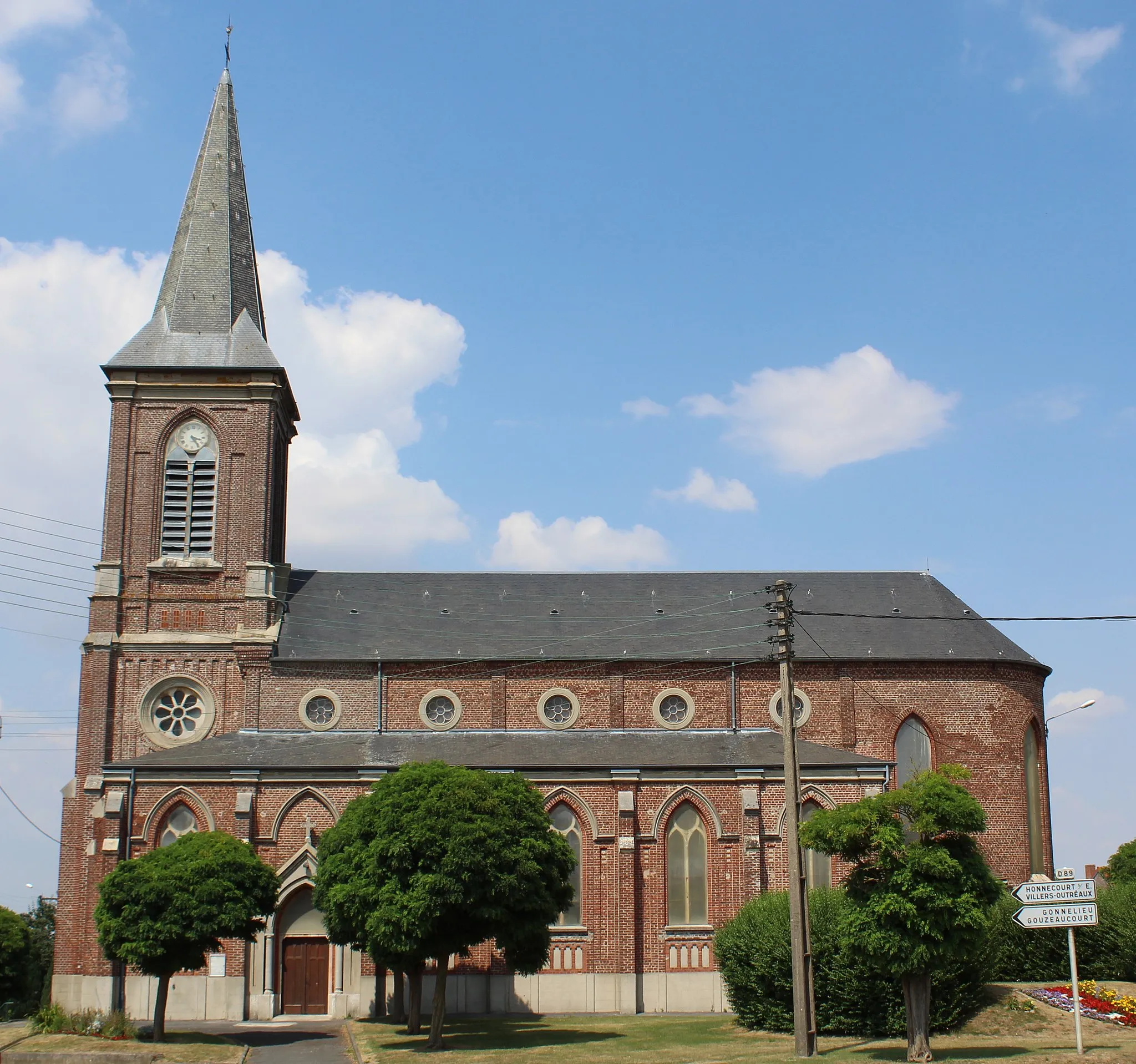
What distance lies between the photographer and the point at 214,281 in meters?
47.8

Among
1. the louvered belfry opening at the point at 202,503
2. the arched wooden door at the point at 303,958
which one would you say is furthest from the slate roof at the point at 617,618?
the arched wooden door at the point at 303,958

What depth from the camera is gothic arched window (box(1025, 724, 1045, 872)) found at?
43.2 m

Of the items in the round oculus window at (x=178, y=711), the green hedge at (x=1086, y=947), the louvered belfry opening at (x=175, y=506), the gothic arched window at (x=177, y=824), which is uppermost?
the louvered belfry opening at (x=175, y=506)

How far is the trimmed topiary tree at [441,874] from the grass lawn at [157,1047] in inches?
153

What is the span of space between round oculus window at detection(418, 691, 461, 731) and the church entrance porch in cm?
815

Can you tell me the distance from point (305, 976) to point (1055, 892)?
76.9 ft

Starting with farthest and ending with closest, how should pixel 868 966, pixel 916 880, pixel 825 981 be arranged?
1. pixel 825 981
2. pixel 868 966
3. pixel 916 880

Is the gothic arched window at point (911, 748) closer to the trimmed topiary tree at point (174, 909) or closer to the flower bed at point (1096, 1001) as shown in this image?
the flower bed at point (1096, 1001)

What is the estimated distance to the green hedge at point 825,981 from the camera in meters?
28.3

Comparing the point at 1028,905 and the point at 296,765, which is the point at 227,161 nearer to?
the point at 296,765

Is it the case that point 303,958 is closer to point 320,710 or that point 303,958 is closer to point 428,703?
point 320,710

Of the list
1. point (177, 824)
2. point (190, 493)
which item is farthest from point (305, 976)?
point (190, 493)

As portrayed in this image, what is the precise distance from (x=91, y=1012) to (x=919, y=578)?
1249 inches

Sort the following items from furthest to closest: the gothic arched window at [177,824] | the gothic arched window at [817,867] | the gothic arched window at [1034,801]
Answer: the gothic arched window at [1034,801] → the gothic arched window at [817,867] → the gothic arched window at [177,824]
